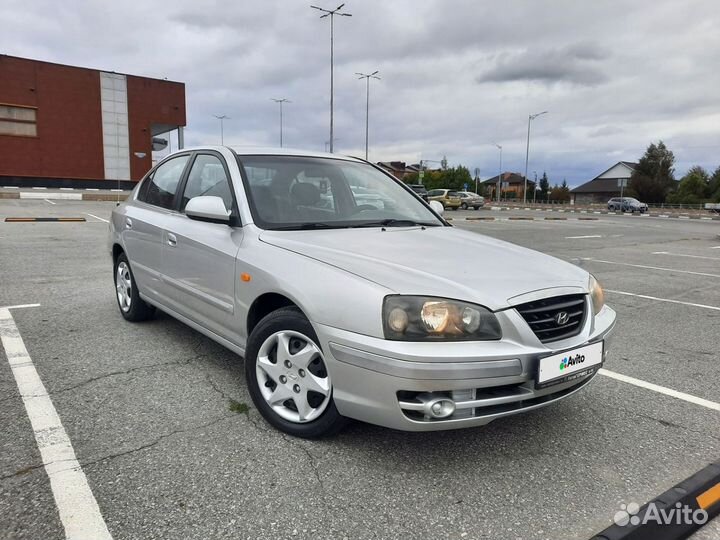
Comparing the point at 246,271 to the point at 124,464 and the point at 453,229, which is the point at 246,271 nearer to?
the point at 124,464

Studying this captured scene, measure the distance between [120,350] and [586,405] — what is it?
3351mm

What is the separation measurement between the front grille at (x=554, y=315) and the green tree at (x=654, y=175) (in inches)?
3394

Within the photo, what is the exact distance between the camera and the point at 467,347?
2.22 meters

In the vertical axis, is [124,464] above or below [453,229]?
below

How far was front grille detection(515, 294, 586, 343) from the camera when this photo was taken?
239cm

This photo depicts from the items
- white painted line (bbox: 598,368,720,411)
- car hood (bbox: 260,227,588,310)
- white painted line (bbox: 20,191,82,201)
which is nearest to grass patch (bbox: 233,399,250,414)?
car hood (bbox: 260,227,588,310)

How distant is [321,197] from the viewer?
3521 millimetres

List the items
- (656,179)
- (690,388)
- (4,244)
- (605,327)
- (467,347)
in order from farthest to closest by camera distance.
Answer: (656,179) < (4,244) < (690,388) < (605,327) < (467,347)

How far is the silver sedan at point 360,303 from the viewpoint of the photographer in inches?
88.3

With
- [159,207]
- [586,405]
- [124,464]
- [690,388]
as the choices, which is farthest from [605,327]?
[159,207]

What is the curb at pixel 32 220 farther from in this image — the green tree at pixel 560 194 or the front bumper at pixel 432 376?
the green tree at pixel 560 194

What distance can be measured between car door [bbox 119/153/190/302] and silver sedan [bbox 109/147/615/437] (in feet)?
0.66

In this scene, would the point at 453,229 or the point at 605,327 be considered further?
the point at 453,229

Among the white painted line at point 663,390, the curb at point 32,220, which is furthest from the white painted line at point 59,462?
the curb at point 32,220
